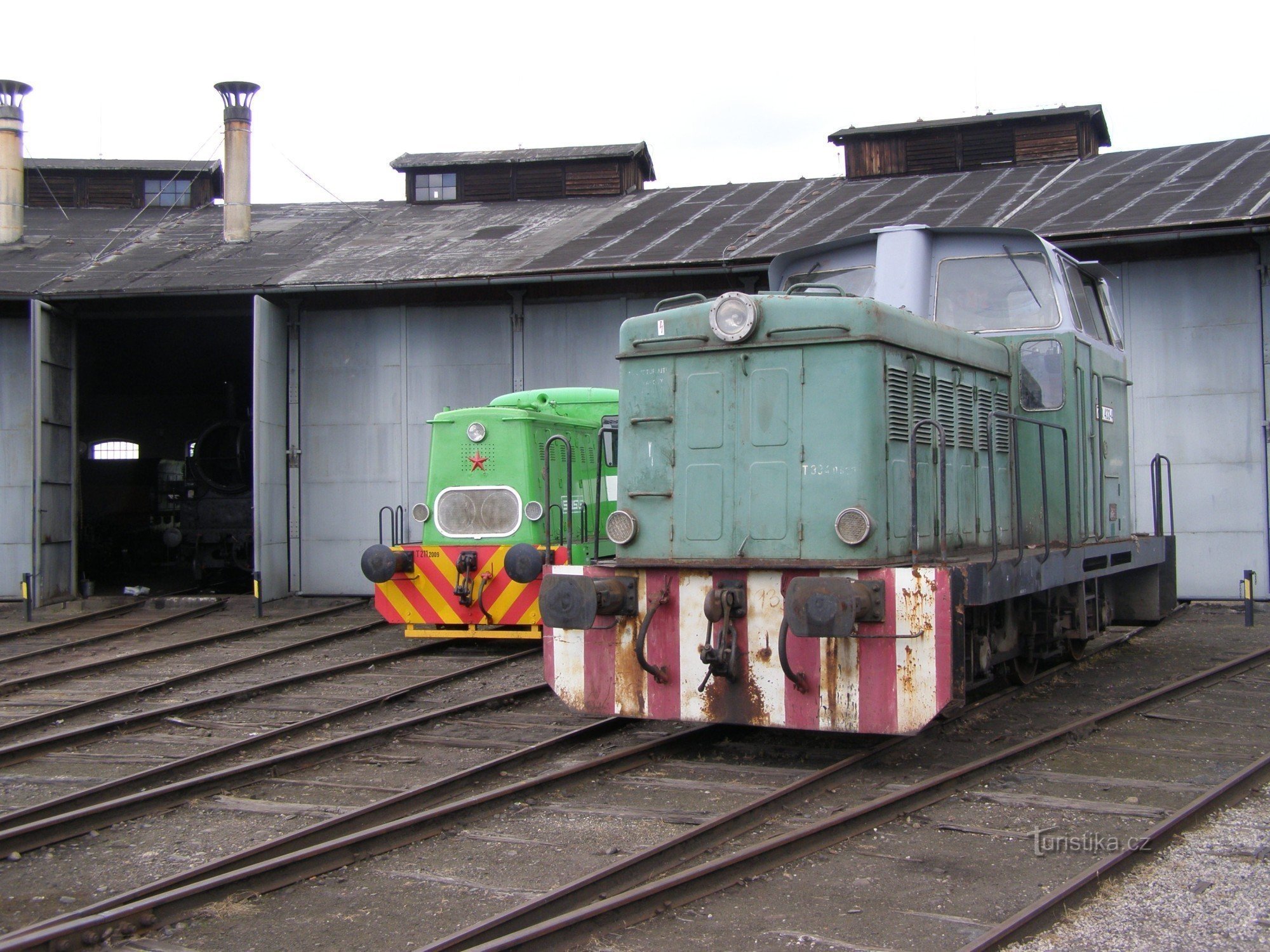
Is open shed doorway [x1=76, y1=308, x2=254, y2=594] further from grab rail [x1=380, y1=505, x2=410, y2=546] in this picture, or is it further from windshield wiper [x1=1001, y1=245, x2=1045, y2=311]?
windshield wiper [x1=1001, y1=245, x2=1045, y2=311]

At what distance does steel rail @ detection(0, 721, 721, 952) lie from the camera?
139 inches

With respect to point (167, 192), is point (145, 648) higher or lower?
lower

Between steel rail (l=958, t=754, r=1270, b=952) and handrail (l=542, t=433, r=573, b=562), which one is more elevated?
handrail (l=542, t=433, r=573, b=562)

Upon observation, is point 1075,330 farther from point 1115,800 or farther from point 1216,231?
point 1216,231

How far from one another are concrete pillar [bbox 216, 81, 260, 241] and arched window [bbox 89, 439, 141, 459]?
30.8ft

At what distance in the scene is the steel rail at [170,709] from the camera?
6.47 m

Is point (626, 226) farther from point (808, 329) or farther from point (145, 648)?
point (808, 329)

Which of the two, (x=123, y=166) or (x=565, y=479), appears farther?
(x=123, y=166)

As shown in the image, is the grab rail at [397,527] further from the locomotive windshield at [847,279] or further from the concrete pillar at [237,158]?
the concrete pillar at [237,158]

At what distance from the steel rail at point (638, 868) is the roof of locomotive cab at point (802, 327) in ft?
6.94

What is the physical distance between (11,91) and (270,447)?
8.19m

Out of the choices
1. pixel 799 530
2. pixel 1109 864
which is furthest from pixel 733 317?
pixel 1109 864

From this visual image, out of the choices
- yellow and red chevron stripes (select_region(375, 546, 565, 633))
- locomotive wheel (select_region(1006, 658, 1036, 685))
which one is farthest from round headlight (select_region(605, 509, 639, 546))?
yellow and red chevron stripes (select_region(375, 546, 565, 633))

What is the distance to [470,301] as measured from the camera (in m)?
Result: 15.0
